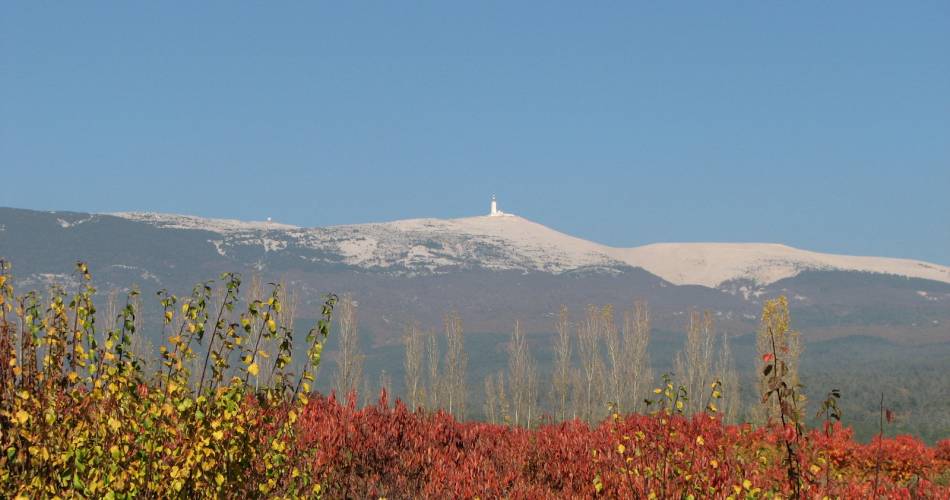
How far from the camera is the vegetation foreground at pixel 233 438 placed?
6945 mm

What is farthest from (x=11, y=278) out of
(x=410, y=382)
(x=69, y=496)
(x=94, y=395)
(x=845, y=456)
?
(x=410, y=382)

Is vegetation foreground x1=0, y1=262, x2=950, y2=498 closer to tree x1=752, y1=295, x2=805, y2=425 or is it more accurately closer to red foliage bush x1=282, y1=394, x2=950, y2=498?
red foliage bush x1=282, y1=394, x2=950, y2=498

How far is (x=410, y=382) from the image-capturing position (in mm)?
109875

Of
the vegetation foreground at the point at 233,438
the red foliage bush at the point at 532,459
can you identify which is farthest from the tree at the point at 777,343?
the vegetation foreground at the point at 233,438

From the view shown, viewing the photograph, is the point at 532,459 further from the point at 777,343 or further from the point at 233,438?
the point at 777,343

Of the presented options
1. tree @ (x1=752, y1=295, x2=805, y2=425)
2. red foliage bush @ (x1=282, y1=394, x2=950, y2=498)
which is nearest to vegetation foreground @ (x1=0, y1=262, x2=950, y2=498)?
red foliage bush @ (x1=282, y1=394, x2=950, y2=498)

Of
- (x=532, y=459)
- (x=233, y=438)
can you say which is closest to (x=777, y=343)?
(x=532, y=459)

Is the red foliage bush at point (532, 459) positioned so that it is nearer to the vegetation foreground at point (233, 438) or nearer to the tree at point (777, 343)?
the vegetation foreground at point (233, 438)

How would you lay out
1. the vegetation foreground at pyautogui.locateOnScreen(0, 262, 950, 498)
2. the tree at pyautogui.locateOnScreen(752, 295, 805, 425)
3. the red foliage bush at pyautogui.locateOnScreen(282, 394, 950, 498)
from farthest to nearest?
the tree at pyautogui.locateOnScreen(752, 295, 805, 425), the red foliage bush at pyautogui.locateOnScreen(282, 394, 950, 498), the vegetation foreground at pyautogui.locateOnScreen(0, 262, 950, 498)

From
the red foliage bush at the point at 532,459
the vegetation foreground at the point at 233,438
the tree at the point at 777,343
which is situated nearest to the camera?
the vegetation foreground at the point at 233,438

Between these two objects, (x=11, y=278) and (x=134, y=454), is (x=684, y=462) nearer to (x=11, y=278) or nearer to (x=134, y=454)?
(x=134, y=454)

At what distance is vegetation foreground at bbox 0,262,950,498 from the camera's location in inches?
273

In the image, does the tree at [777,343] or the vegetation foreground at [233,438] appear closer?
the vegetation foreground at [233,438]

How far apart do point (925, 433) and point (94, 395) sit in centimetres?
7706
